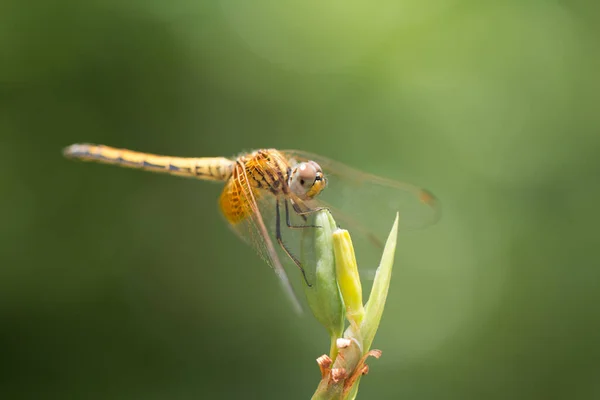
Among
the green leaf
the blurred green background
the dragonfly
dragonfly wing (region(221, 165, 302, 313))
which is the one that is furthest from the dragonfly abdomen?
the blurred green background

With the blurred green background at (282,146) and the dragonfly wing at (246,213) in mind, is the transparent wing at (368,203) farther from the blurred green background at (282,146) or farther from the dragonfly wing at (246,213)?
the blurred green background at (282,146)

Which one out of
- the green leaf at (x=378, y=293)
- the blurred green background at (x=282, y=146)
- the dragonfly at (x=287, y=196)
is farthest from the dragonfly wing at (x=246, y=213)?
the blurred green background at (x=282, y=146)

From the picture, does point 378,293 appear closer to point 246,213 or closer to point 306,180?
point 306,180

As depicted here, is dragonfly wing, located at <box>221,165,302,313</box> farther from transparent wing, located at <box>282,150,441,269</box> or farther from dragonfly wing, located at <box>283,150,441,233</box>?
dragonfly wing, located at <box>283,150,441,233</box>

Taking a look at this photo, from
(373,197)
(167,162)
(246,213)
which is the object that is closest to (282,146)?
(167,162)

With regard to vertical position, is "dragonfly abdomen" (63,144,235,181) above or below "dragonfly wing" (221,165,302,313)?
above
